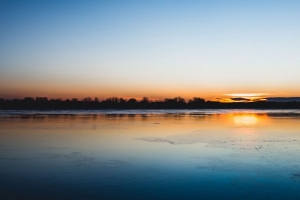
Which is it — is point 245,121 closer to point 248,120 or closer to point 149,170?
point 248,120

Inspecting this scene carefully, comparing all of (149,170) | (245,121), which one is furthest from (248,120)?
(149,170)

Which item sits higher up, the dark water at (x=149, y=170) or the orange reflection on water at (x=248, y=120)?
the orange reflection on water at (x=248, y=120)

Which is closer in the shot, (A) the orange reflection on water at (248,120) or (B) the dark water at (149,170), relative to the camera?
(B) the dark water at (149,170)

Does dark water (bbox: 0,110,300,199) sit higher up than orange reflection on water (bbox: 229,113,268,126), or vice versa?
orange reflection on water (bbox: 229,113,268,126)

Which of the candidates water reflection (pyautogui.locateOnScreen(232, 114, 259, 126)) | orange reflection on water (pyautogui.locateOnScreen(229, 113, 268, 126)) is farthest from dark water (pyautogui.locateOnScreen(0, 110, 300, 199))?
water reflection (pyautogui.locateOnScreen(232, 114, 259, 126))

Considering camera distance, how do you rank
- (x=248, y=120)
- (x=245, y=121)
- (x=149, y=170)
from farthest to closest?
(x=248, y=120)
(x=245, y=121)
(x=149, y=170)

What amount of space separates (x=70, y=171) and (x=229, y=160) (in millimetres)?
4736

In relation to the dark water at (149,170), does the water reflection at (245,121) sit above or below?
above

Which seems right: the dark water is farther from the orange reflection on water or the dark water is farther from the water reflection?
the water reflection

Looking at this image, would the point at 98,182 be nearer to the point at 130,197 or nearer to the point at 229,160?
the point at 130,197

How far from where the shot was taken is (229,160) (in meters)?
9.88

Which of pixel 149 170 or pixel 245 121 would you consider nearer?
pixel 149 170

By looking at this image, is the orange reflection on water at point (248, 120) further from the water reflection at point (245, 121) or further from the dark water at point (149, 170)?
the dark water at point (149, 170)

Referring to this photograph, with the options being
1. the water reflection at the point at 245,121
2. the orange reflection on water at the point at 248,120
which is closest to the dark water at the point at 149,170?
the orange reflection on water at the point at 248,120
